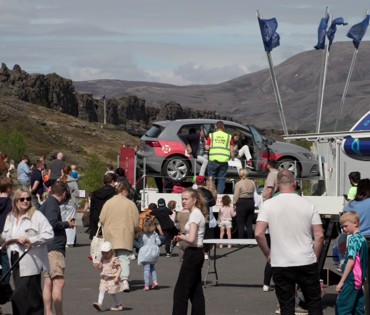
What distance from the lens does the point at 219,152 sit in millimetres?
24781

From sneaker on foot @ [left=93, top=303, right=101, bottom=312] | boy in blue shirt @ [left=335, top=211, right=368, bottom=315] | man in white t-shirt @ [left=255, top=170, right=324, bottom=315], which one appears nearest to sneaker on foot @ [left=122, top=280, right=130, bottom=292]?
sneaker on foot @ [left=93, top=303, right=101, bottom=312]

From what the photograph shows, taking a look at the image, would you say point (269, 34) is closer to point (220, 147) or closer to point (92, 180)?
point (220, 147)

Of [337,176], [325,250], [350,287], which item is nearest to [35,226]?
[350,287]

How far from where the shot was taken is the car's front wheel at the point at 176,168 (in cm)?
2654

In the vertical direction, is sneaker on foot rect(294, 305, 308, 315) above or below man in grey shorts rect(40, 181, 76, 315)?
below

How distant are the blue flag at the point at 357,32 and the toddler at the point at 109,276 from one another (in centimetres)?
1956

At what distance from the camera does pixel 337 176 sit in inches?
936

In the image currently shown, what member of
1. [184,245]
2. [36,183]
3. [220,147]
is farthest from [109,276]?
[36,183]

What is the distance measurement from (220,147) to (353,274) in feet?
42.4

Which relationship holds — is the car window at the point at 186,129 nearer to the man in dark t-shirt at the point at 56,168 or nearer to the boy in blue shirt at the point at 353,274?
the man in dark t-shirt at the point at 56,168

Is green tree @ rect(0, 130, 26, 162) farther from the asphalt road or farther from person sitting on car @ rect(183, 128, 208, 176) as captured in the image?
the asphalt road

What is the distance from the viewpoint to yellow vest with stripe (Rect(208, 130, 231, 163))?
2453cm

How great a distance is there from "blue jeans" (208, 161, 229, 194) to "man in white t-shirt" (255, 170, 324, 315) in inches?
554

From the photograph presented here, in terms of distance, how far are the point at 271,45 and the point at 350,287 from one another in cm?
2195
